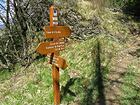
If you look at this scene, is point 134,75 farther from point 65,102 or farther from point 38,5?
point 38,5

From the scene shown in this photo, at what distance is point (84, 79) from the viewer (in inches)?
351

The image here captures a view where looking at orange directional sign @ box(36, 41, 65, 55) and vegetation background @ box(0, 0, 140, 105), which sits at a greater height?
orange directional sign @ box(36, 41, 65, 55)

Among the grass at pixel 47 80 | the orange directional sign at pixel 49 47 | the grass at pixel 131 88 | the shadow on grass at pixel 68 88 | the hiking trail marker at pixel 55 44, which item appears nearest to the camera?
the orange directional sign at pixel 49 47

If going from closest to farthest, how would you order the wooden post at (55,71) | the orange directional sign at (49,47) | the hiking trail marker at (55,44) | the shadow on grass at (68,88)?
the orange directional sign at (49,47)
the hiking trail marker at (55,44)
the wooden post at (55,71)
the shadow on grass at (68,88)

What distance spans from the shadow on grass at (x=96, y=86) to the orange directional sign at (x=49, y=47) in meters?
1.39

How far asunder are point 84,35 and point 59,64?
13.2 feet

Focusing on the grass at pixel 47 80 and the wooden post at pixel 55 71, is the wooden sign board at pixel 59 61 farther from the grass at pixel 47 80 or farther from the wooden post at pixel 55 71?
the grass at pixel 47 80

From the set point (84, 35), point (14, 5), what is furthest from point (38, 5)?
point (84, 35)

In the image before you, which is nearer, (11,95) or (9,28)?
(11,95)

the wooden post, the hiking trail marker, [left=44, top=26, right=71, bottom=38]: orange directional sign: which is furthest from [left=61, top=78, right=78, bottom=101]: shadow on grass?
[left=44, top=26, right=71, bottom=38]: orange directional sign

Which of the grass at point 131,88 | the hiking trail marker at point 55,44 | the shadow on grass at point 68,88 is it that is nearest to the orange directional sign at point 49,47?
the hiking trail marker at point 55,44

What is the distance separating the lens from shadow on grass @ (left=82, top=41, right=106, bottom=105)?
789 cm

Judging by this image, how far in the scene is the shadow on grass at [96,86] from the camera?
7.89m

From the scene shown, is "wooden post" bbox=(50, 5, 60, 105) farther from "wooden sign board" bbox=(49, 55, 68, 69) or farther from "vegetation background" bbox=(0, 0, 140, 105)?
"vegetation background" bbox=(0, 0, 140, 105)
